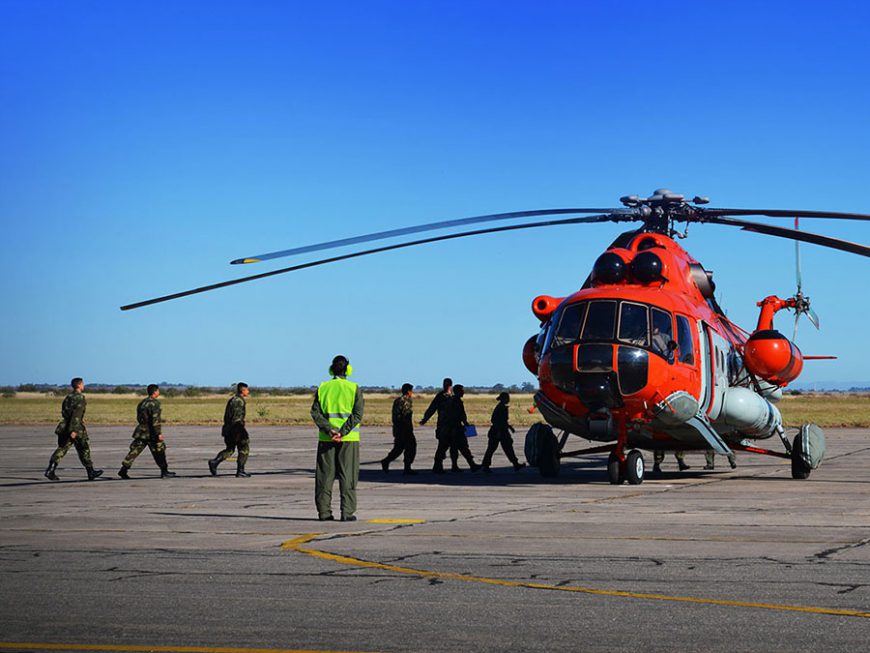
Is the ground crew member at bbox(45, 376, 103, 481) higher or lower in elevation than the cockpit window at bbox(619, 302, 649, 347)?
lower

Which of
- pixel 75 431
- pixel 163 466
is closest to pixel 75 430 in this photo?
pixel 75 431

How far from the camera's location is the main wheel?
20.0m

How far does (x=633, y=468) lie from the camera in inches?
789

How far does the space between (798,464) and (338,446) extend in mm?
11036

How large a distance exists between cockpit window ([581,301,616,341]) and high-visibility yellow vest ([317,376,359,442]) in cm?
614

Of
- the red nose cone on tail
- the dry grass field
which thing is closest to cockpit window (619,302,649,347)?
the red nose cone on tail

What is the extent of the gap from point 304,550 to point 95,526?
350 cm

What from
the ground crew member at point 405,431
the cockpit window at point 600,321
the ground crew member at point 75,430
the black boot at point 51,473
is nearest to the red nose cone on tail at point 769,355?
the cockpit window at point 600,321

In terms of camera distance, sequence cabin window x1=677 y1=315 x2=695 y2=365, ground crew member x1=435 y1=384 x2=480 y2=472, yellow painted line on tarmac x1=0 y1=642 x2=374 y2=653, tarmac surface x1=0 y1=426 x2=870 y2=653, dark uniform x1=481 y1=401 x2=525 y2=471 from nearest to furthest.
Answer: yellow painted line on tarmac x1=0 y1=642 x2=374 y2=653 → tarmac surface x1=0 y1=426 x2=870 y2=653 → cabin window x1=677 y1=315 x2=695 y2=365 → ground crew member x1=435 y1=384 x2=480 y2=472 → dark uniform x1=481 y1=401 x2=525 y2=471

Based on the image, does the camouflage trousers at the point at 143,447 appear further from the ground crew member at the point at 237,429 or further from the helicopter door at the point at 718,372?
the helicopter door at the point at 718,372

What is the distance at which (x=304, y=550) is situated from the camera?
36.3 ft

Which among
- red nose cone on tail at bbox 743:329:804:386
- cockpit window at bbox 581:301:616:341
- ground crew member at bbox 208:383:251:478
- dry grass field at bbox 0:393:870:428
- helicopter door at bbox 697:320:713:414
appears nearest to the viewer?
cockpit window at bbox 581:301:616:341

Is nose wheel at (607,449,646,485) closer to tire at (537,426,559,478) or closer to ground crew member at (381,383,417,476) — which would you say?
tire at (537,426,559,478)

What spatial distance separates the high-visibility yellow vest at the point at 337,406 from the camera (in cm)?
1407
